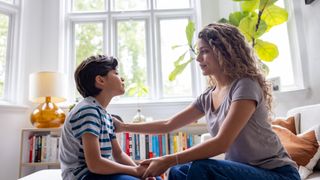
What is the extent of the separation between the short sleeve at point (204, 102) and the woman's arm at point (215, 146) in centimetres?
31

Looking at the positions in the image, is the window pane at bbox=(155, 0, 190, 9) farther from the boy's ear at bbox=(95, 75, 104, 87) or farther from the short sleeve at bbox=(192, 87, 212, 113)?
the boy's ear at bbox=(95, 75, 104, 87)

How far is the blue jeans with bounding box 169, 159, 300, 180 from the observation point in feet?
3.09

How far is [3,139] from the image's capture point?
2.85 meters

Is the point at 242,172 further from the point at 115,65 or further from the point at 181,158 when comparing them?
the point at 115,65

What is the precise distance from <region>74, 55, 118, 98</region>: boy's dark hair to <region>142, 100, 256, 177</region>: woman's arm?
46cm

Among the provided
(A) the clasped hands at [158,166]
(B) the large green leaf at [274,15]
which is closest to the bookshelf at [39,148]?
(A) the clasped hands at [158,166]

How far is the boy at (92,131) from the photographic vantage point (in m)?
1.05

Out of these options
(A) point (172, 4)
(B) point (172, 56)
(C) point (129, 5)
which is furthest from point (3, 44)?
(A) point (172, 4)

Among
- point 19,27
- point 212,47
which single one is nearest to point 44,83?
point 19,27

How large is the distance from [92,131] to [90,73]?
299 mm

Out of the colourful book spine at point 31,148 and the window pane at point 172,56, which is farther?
the window pane at point 172,56

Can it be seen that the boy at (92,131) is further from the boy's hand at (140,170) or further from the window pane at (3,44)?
the window pane at (3,44)

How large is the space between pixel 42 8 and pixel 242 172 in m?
3.32

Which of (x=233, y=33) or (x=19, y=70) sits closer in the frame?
(x=233, y=33)
